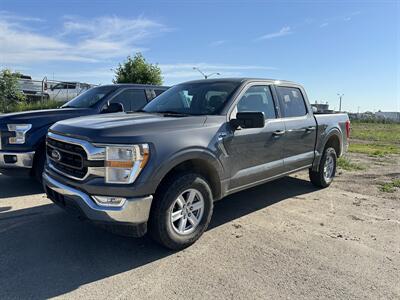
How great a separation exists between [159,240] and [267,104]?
2.63 m

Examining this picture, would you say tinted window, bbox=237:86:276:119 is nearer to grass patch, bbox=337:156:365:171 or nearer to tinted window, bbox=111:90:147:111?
tinted window, bbox=111:90:147:111

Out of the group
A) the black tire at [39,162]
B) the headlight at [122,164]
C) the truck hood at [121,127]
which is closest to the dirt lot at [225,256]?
the black tire at [39,162]

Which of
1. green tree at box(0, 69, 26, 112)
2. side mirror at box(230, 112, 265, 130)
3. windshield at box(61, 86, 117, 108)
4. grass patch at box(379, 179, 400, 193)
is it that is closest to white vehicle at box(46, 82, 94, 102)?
green tree at box(0, 69, 26, 112)

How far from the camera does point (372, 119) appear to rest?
55469mm

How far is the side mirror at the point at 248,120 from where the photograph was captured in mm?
3975

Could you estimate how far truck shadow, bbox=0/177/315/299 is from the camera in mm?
3101

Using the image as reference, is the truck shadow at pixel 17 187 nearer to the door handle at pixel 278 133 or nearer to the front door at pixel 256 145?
the front door at pixel 256 145

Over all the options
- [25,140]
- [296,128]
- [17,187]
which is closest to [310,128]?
[296,128]

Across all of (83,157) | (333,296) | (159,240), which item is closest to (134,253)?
(159,240)

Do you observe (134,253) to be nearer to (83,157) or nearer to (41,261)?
(41,261)

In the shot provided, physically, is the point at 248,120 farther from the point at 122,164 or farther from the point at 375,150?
the point at 375,150

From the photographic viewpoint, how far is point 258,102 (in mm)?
4977

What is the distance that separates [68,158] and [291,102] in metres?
3.65

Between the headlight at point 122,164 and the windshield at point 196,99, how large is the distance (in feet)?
4.65
